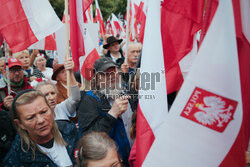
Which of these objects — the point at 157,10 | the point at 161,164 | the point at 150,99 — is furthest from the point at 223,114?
the point at 157,10

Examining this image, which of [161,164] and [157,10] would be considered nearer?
[161,164]

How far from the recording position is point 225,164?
134cm

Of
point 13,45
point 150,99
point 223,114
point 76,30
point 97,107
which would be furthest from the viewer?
point 76,30

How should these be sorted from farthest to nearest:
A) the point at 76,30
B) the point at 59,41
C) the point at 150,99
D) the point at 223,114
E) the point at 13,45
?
the point at 59,41 → the point at 76,30 → the point at 13,45 → the point at 150,99 → the point at 223,114

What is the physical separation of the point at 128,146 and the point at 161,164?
3.02 ft

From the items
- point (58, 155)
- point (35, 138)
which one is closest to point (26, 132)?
point (35, 138)

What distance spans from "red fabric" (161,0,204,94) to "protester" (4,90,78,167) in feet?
3.56

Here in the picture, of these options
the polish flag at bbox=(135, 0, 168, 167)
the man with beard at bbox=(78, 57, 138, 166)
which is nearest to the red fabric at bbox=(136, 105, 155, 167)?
the polish flag at bbox=(135, 0, 168, 167)

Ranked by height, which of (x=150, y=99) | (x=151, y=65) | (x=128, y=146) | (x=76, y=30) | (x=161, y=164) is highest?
(x=76, y=30)

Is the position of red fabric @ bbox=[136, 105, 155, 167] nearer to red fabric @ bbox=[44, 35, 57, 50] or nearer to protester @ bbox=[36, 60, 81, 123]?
protester @ bbox=[36, 60, 81, 123]

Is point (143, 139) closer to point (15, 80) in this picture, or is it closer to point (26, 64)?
point (15, 80)

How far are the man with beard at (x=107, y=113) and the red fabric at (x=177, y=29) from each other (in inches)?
19.6

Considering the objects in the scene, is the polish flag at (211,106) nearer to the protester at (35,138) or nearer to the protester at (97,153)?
the protester at (97,153)

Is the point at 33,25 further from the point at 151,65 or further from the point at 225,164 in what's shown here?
the point at 225,164
